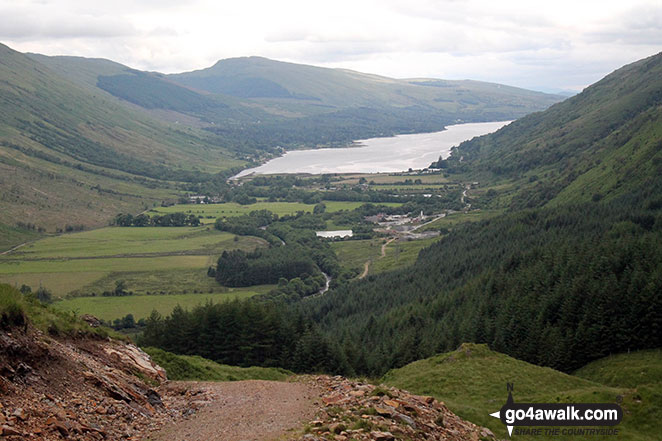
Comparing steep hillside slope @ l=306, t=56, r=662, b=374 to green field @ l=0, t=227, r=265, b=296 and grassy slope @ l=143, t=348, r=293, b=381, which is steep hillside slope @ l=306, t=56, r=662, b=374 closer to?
grassy slope @ l=143, t=348, r=293, b=381

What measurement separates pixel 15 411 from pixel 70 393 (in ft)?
11.1

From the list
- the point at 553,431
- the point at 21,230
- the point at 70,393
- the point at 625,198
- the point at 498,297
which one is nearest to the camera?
the point at 70,393

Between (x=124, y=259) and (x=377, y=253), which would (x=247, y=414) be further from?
(x=124, y=259)

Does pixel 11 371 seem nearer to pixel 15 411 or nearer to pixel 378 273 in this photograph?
pixel 15 411

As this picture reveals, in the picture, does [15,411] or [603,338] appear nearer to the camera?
[15,411]

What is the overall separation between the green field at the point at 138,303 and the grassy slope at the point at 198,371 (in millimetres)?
59663

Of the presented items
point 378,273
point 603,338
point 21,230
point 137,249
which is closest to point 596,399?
point 603,338

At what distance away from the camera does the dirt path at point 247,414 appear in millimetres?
21625

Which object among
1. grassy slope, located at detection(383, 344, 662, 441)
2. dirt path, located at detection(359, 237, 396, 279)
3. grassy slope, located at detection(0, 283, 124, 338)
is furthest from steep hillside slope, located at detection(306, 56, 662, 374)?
grassy slope, located at detection(0, 283, 124, 338)

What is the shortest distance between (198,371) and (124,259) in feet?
375

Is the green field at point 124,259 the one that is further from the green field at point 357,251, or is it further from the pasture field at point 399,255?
the pasture field at point 399,255

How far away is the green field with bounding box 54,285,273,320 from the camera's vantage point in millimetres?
99312

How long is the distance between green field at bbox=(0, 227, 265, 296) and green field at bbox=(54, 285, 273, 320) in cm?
493

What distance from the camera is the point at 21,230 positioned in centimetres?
17275
